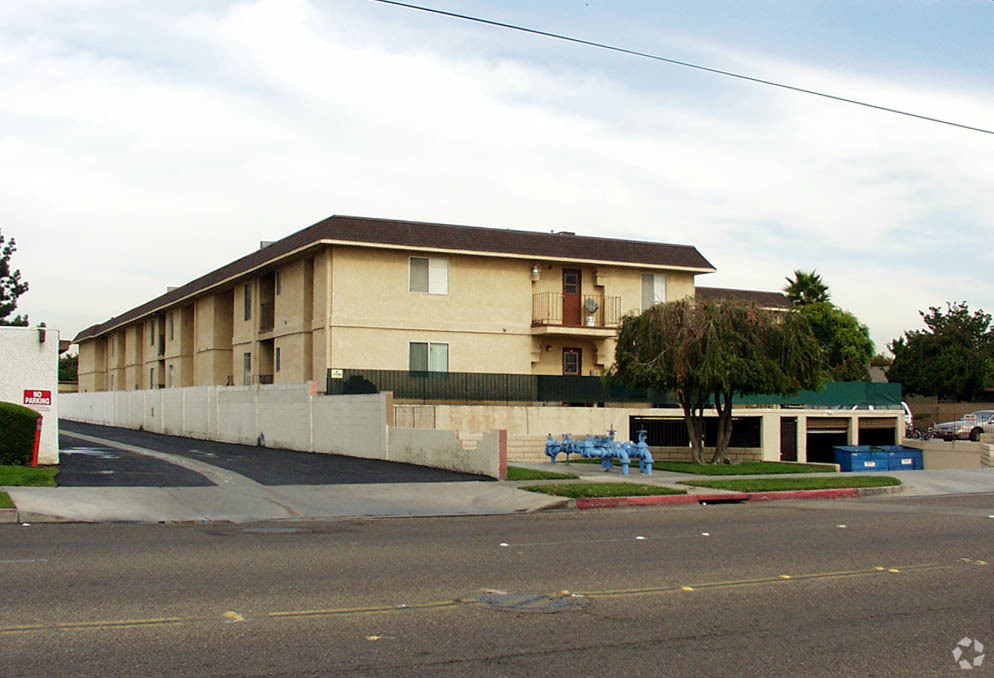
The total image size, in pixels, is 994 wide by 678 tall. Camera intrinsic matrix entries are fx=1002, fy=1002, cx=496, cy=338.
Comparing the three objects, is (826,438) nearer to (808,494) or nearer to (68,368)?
(808,494)

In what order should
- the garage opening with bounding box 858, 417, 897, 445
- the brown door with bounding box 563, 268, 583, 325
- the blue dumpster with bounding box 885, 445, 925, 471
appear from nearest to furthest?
the blue dumpster with bounding box 885, 445, 925, 471 < the brown door with bounding box 563, 268, 583, 325 < the garage opening with bounding box 858, 417, 897, 445

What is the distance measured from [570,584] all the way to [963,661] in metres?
3.83

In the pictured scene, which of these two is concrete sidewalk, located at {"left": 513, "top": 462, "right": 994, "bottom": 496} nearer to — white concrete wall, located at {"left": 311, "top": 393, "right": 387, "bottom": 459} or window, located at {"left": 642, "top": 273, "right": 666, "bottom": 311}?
white concrete wall, located at {"left": 311, "top": 393, "right": 387, "bottom": 459}

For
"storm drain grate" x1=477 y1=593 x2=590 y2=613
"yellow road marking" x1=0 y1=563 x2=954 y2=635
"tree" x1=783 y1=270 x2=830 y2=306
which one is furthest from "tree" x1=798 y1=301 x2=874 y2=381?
"storm drain grate" x1=477 y1=593 x2=590 y2=613

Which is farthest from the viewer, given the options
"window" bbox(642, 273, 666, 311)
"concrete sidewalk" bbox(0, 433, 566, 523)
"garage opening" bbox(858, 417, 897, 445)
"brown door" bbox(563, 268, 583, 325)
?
"garage opening" bbox(858, 417, 897, 445)

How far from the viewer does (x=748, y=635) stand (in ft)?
25.7

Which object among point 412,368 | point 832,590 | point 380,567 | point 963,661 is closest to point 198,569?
point 380,567

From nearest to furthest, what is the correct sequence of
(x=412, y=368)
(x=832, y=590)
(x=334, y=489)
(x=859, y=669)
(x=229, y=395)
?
(x=859, y=669) → (x=832, y=590) → (x=334, y=489) → (x=412, y=368) → (x=229, y=395)

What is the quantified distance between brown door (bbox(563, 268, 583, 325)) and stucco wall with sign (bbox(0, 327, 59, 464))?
1974 centimetres

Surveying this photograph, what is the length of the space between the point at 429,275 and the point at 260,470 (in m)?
13.2

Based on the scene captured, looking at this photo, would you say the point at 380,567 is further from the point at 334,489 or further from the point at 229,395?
the point at 229,395

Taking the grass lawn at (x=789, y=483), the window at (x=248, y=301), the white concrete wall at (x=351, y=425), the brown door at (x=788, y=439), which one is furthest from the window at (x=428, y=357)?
the grass lawn at (x=789, y=483)

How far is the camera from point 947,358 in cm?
6744

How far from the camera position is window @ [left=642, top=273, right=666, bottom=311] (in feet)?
127
